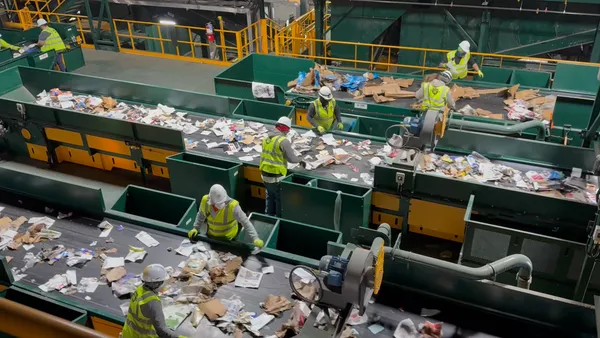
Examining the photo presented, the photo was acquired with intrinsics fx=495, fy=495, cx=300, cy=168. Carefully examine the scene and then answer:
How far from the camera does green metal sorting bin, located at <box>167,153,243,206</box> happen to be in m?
7.83

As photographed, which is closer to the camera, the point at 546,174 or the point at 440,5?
the point at 546,174

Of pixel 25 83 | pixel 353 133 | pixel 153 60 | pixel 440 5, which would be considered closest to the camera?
pixel 353 133

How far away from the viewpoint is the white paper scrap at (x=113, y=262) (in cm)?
584

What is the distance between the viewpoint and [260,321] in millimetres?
5035

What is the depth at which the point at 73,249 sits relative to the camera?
6.18 metres

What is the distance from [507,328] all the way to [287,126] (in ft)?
13.1

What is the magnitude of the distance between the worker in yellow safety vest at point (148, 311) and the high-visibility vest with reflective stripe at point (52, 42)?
1176cm

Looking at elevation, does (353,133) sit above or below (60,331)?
below

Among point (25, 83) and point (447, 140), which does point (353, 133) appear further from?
point (25, 83)

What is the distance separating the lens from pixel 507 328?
4887 millimetres

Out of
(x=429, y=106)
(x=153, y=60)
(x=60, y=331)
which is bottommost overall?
(x=153, y=60)

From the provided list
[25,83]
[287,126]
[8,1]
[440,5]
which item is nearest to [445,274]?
[287,126]

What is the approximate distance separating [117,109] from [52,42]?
5060 mm

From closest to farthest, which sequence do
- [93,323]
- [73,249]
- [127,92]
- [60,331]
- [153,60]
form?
[60,331] → [93,323] → [73,249] → [127,92] → [153,60]
